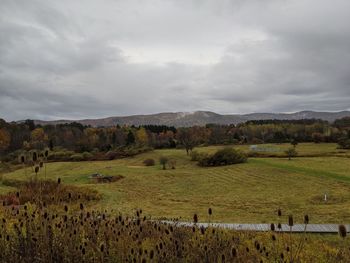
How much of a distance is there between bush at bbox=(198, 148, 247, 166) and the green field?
2515 millimetres

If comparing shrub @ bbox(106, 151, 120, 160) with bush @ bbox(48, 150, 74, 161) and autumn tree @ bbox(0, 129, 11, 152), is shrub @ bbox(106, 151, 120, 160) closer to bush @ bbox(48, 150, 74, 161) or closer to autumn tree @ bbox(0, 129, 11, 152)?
bush @ bbox(48, 150, 74, 161)

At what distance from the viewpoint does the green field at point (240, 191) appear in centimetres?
1984

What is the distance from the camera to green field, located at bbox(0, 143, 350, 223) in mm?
19844

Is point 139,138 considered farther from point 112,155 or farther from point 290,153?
point 290,153

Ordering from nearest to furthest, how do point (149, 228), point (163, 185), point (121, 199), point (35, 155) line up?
point (35, 155), point (149, 228), point (121, 199), point (163, 185)

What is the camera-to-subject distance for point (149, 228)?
20.7 ft

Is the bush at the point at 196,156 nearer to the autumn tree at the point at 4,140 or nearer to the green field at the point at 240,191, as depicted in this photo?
the green field at the point at 240,191

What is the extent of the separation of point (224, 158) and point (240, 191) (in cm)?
1978

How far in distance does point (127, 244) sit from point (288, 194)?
26.1 meters

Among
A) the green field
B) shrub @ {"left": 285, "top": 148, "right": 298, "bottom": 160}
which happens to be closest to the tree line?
shrub @ {"left": 285, "top": 148, "right": 298, "bottom": 160}

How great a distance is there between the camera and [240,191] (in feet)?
106

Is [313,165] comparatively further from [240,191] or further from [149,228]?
[149,228]

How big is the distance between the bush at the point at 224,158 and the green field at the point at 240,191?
2.51 m

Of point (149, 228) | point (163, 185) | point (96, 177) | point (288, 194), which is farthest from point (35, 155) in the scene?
point (96, 177)
